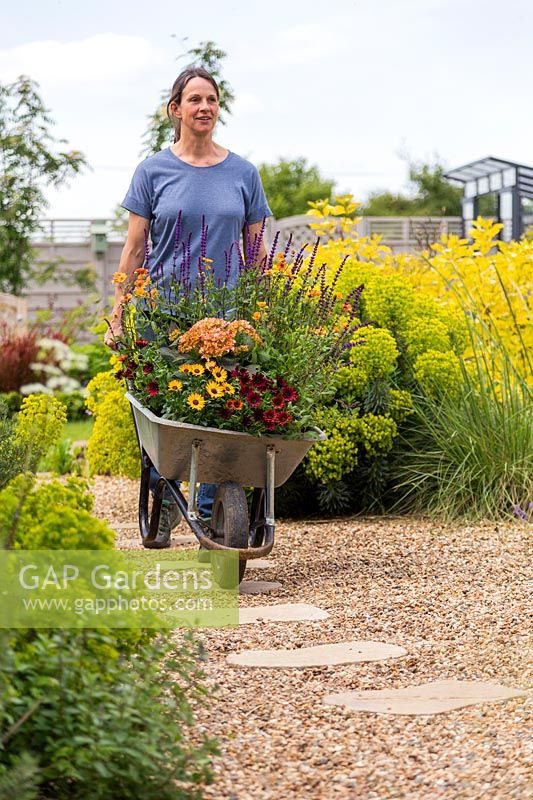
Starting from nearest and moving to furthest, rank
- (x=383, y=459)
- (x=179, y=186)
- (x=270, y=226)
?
(x=179, y=186) → (x=383, y=459) → (x=270, y=226)

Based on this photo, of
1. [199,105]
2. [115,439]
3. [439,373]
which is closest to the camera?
[199,105]

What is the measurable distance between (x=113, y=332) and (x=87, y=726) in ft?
6.91

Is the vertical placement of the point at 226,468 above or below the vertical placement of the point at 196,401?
below

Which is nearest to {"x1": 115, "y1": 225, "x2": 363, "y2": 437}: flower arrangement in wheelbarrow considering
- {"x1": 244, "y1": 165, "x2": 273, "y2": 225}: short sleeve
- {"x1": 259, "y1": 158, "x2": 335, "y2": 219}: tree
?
{"x1": 244, "y1": 165, "x2": 273, "y2": 225}: short sleeve

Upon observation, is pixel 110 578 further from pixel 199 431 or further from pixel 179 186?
pixel 179 186

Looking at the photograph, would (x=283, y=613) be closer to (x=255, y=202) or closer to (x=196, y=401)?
(x=196, y=401)

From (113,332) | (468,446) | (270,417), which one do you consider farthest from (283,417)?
(468,446)

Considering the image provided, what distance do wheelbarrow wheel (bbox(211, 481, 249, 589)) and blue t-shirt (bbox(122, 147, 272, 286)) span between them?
0.77m

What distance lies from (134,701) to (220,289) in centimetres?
200

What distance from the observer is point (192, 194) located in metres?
3.73

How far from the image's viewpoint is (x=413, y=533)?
4.35m

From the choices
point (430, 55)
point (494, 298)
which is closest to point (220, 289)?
point (494, 298)

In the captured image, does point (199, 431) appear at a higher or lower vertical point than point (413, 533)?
higher

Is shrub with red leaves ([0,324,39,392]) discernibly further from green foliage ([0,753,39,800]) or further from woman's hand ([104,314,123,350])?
green foliage ([0,753,39,800])
